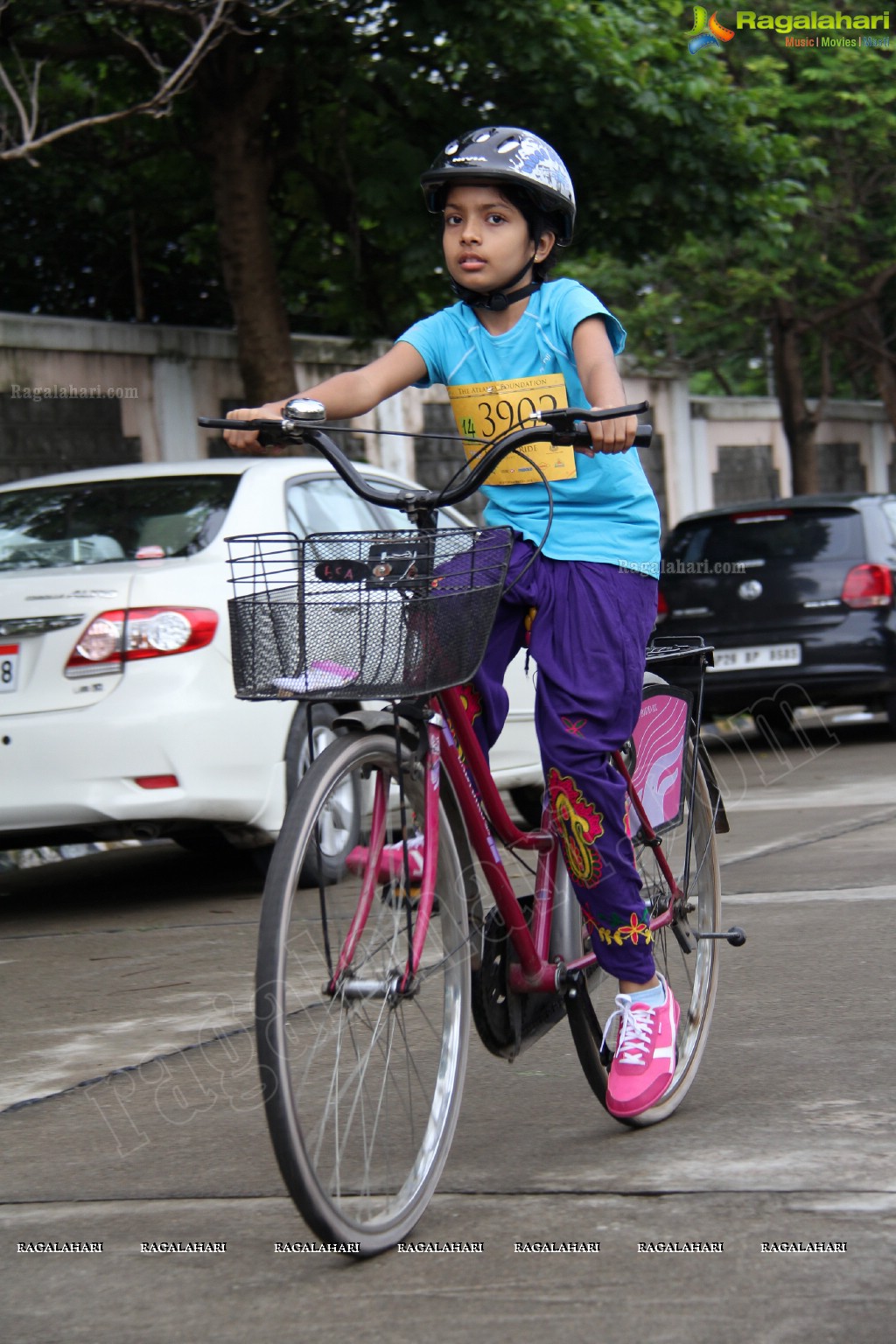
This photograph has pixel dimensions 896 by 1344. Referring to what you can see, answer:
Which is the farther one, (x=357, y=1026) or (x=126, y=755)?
(x=126, y=755)

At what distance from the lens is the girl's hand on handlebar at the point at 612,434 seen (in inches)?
118

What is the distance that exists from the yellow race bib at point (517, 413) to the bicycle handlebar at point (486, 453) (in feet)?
1.09

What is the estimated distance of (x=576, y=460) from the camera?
3.48 m

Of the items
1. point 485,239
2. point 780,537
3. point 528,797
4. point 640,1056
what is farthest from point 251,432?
point 780,537

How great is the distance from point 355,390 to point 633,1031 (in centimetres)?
127

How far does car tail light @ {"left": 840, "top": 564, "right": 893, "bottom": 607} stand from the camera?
11234 mm

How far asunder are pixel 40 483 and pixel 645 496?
159 inches

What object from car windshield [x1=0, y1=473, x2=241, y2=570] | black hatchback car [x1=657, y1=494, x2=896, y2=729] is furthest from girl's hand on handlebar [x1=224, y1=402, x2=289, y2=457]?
black hatchback car [x1=657, y1=494, x2=896, y2=729]

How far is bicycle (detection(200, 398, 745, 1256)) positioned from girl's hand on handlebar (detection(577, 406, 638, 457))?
3 centimetres

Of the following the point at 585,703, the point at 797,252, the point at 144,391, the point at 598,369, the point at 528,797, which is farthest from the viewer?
the point at 797,252

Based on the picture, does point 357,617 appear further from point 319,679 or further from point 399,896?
point 399,896

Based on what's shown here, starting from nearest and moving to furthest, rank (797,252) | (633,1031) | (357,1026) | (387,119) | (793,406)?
(357,1026), (633,1031), (387,119), (797,252), (793,406)

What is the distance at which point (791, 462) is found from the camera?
2192cm

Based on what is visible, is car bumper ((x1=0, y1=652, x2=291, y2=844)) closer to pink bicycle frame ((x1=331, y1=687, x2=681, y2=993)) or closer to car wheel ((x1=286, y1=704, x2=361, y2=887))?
pink bicycle frame ((x1=331, y1=687, x2=681, y2=993))
